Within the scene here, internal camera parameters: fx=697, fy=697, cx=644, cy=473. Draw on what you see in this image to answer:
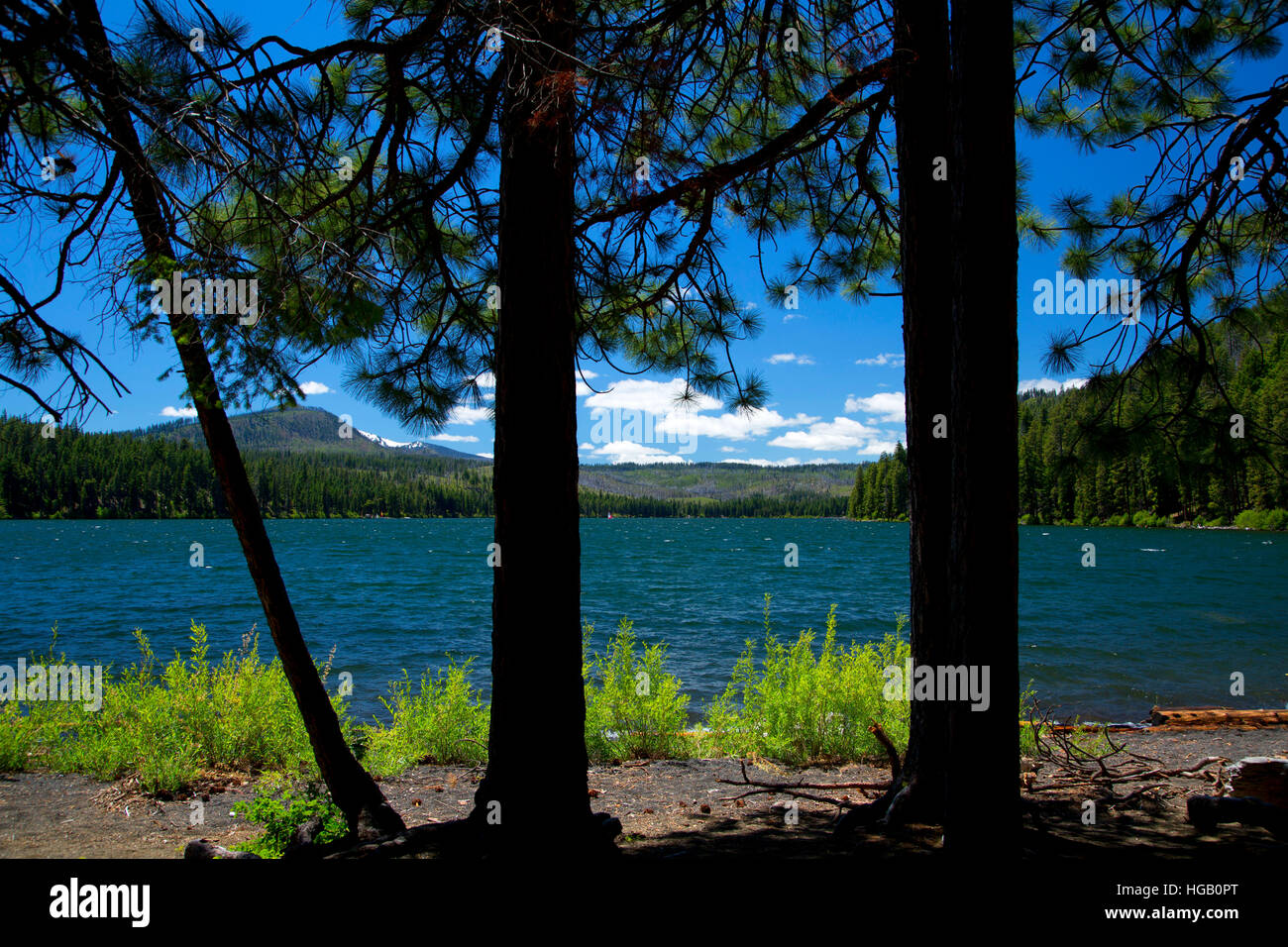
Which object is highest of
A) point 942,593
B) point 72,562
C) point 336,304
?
point 336,304

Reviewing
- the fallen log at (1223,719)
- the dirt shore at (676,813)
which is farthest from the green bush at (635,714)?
the fallen log at (1223,719)

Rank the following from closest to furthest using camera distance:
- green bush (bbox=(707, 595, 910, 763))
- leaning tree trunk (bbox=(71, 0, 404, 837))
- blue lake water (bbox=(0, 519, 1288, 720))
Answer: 1. leaning tree trunk (bbox=(71, 0, 404, 837))
2. green bush (bbox=(707, 595, 910, 763))
3. blue lake water (bbox=(0, 519, 1288, 720))

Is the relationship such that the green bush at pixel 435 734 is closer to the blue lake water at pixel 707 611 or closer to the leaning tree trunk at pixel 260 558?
the leaning tree trunk at pixel 260 558

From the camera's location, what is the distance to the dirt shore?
388 centimetres

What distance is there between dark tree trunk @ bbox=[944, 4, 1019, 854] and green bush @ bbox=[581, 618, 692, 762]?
179 inches

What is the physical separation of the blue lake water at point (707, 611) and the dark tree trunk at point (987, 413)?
1989 millimetres

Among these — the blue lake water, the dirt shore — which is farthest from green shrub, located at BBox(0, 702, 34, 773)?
the blue lake water

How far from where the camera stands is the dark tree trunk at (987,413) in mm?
2916

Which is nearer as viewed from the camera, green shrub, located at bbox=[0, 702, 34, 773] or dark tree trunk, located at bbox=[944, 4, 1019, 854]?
dark tree trunk, located at bbox=[944, 4, 1019, 854]

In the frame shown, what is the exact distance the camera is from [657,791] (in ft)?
19.3

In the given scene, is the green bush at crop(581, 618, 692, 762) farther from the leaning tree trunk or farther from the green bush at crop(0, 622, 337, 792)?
the leaning tree trunk

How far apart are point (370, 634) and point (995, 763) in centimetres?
2066
